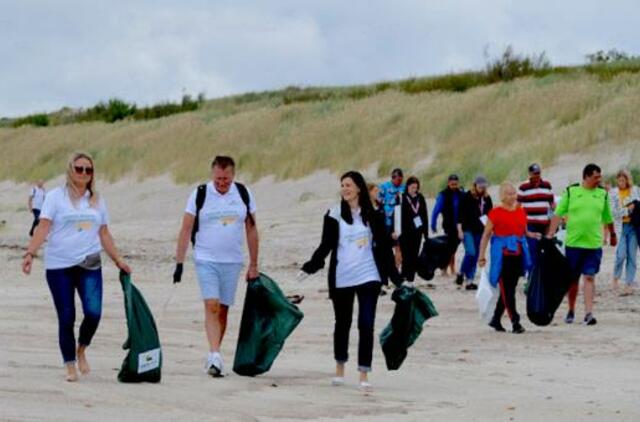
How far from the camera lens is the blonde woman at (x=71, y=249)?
12336mm

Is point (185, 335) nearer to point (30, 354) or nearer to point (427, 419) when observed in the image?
point (30, 354)

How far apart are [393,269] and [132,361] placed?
2.09 meters

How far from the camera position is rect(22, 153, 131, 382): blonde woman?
12.3m

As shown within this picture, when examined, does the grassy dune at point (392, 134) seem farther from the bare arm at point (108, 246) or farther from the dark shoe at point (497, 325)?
the bare arm at point (108, 246)

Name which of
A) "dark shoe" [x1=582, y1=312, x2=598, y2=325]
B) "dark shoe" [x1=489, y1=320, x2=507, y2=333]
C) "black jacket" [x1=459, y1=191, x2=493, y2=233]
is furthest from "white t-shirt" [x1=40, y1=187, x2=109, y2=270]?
"black jacket" [x1=459, y1=191, x2=493, y2=233]

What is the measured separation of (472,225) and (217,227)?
1006 cm

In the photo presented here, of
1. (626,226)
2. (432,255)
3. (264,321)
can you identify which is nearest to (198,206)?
(264,321)

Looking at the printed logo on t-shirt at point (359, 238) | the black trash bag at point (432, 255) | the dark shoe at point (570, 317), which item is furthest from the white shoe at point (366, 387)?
the black trash bag at point (432, 255)

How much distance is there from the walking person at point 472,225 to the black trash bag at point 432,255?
407 millimetres

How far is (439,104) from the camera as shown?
160 feet

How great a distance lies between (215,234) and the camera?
43.2 ft

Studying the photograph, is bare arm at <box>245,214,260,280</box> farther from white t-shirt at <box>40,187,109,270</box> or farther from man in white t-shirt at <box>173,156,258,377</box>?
white t-shirt at <box>40,187,109,270</box>

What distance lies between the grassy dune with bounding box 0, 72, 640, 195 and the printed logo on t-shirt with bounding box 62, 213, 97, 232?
23.7 metres

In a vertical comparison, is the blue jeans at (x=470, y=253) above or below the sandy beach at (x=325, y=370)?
above
